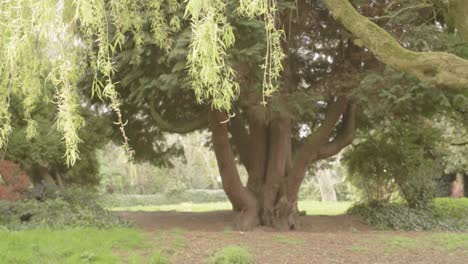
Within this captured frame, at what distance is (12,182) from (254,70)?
5.42 metres

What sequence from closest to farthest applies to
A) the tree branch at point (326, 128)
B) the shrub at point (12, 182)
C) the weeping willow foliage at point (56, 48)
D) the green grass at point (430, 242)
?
the weeping willow foliage at point (56, 48)
the green grass at point (430, 242)
the shrub at point (12, 182)
the tree branch at point (326, 128)

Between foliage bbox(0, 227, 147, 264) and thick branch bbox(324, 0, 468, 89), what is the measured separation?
401 cm

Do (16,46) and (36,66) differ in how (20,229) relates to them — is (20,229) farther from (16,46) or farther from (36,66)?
(16,46)

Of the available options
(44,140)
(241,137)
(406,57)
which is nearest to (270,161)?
(241,137)

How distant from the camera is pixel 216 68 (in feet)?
12.0

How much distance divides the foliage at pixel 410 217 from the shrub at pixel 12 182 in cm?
783

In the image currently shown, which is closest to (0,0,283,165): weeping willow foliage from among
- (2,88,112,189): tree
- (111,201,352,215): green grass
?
(2,88,112,189): tree

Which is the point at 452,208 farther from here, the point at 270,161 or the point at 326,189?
the point at 326,189

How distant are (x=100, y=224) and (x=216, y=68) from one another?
633 centimetres

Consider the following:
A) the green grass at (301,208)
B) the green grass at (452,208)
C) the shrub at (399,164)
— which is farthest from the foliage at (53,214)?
the green grass at (301,208)

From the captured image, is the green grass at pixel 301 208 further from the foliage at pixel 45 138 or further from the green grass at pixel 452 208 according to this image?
the foliage at pixel 45 138

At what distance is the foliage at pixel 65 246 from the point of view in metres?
6.10

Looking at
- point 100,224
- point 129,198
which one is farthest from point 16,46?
point 129,198

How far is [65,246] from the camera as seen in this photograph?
6.59 metres
